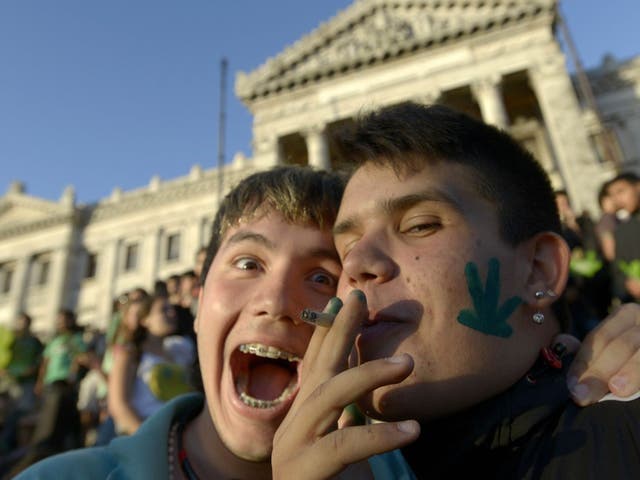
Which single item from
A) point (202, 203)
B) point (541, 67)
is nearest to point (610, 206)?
point (541, 67)

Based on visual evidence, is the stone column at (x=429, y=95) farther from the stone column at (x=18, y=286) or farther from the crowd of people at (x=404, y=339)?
the stone column at (x=18, y=286)

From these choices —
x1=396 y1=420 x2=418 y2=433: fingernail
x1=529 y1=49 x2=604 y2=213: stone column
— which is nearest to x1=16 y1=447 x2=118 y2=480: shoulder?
x1=396 y1=420 x2=418 y2=433: fingernail

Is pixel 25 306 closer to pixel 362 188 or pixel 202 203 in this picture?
pixel 202 203

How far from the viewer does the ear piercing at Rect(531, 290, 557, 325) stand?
1.64 metres

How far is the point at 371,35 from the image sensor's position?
27.3 m

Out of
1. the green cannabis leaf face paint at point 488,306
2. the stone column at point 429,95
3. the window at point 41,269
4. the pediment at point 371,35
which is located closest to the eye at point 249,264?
the green cannabis leaf face paint at point 488,306

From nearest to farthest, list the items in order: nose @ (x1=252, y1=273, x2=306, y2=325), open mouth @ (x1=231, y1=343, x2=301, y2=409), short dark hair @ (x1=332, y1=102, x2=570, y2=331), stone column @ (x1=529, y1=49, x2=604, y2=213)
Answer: short dark hair @ (x1=332, y1=102, x2=570, y2=331) < nose @ (x1=252, y1=273, x2=306, y2=325) < open mouth @ (x1=231, y1=343, x2=301, y2=409) < stone column @ (x1=529, y1=49, x2=604, y2=213)

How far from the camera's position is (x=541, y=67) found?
2344cm

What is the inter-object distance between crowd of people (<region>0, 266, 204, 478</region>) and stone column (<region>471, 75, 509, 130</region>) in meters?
18.7

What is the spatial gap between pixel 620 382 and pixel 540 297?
14.9 inches

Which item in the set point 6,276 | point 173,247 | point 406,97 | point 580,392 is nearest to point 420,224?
point 580,392

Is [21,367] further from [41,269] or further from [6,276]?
[6,276]

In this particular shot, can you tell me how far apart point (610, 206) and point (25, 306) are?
1511 inches

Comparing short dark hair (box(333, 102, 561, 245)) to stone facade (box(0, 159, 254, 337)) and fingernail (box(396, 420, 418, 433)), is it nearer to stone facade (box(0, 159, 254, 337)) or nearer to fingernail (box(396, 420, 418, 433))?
fingernail (box(396, 420, 418, 433))
